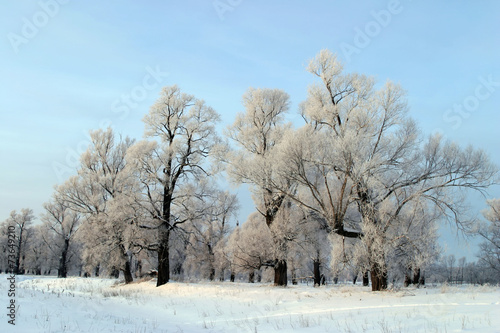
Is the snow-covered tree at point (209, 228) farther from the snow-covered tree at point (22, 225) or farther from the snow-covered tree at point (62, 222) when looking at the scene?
the snow-covered tree at point (22, 225)

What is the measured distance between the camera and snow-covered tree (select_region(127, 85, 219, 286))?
2258cm

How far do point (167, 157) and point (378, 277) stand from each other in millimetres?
15106

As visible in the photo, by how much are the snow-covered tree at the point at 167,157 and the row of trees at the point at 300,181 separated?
0.07 meters

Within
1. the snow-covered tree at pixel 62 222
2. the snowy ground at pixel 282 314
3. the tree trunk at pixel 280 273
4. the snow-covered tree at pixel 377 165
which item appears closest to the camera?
the snowy ground at pixel 282 314

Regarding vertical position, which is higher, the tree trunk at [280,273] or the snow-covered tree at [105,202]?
the snow-covered tree at [105,202]

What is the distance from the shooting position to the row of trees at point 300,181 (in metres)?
14.3

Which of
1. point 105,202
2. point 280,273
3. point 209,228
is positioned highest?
point 105,202

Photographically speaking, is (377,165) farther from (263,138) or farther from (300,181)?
(263,138)

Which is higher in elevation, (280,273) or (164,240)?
(164,240)

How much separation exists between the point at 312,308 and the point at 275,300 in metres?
2.52

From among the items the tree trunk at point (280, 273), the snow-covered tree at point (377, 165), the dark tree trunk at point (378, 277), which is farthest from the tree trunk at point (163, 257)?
the dark tree trunk at point (378, 277)

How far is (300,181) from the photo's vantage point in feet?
49.3

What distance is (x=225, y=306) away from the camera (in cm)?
1363

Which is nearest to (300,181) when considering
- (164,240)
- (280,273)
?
(280,273)
